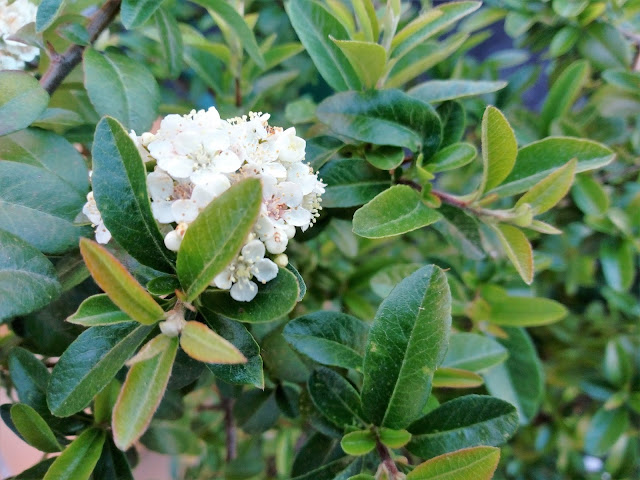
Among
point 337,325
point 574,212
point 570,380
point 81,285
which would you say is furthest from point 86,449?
point 570,380

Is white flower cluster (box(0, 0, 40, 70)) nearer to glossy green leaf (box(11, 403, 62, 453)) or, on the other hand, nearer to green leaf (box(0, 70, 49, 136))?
green leaf (box(0, 70, 49, 136))

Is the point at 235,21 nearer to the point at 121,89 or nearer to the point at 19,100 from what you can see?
the point at 121,89

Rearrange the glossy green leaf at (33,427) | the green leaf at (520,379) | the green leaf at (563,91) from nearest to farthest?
the glossy green leaf at (33,427)
the green leaf at (520,379)
the green leaf at (563,91)

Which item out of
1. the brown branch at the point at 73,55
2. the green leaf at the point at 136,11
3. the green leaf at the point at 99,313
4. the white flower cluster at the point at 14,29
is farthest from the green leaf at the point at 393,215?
the white flower cluster at the point at 14,29

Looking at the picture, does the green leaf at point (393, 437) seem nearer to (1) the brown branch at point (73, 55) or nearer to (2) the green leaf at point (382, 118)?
(2) the green leaf at point (382, 118)

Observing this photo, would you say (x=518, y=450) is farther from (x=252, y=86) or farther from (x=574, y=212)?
(x=252, y=86)

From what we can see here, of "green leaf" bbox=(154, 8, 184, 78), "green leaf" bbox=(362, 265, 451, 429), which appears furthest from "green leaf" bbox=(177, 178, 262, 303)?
"green leaf" bbox=(154, 8, 184, 78)
